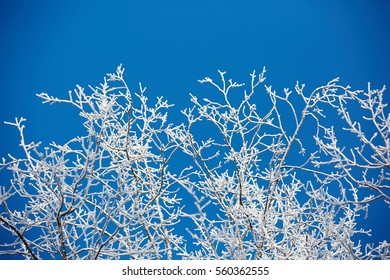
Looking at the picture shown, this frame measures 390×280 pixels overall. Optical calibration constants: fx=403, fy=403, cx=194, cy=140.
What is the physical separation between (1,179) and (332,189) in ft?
9.51

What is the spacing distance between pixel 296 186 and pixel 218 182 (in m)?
0.83

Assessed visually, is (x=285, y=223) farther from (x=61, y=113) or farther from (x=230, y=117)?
(x=61, y=113)

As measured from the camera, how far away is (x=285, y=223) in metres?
3.49

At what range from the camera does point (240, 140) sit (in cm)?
351
